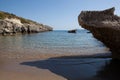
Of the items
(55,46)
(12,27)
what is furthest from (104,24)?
(12,27)

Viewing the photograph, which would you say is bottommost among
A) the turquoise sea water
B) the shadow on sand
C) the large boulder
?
the turquoise sea water

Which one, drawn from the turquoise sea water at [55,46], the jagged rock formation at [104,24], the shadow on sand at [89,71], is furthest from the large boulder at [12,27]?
the jagged rock formation at [104,24]

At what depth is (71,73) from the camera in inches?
368

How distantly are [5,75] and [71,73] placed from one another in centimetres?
277

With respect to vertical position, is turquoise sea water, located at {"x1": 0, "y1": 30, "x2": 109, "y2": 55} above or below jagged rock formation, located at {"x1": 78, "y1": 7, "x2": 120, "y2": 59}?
below

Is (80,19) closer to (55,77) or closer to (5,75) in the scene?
(55,77)

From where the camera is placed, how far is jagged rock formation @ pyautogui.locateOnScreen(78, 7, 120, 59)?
373 inches

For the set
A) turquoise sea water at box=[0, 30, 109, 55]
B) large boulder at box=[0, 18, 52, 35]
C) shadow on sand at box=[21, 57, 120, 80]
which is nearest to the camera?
shadow on sand at box=[21, 57, 120, 80]

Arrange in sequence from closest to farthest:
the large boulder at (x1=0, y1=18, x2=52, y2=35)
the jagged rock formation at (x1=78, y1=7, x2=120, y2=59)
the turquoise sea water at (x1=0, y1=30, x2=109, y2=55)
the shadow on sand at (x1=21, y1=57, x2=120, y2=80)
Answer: the shadow on sand at (x1=21, y1=57, x2=120, y2=80) → the jagged rock formation at (x1=78, y1=7, x2=120, y2=59) → the turquoise sea water at (x1=0, y1=30, x2=109, y2=55) → the large boulder at (x1=0, y1=18, x2=52, y2=35)

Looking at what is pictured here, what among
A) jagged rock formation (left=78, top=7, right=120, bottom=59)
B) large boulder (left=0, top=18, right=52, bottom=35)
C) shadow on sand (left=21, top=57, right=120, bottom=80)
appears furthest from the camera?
large boulder (left=0, top=18, right=52, bottom=35)

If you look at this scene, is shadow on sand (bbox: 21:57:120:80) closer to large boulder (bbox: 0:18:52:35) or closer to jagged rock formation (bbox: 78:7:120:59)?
jagged rock formation (bbox: 78:7:120:59)

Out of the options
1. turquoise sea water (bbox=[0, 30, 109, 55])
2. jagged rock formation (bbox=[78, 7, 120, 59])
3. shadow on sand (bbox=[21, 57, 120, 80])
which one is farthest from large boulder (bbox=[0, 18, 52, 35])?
jagged rock formation (bbox=[78, 7, 120, 59])

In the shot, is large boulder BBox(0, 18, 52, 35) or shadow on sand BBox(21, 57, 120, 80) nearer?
shadow on sand BBox(21, 57, 120, 80)

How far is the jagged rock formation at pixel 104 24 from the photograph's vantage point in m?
9.48
